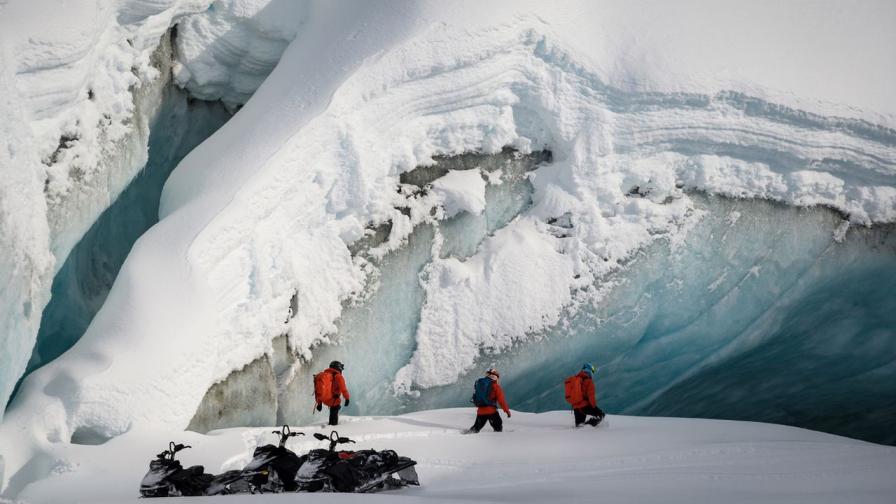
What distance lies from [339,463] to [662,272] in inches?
220

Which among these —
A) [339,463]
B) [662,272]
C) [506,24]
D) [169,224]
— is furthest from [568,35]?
[339,463]

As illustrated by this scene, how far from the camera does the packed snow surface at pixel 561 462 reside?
6.70 metres

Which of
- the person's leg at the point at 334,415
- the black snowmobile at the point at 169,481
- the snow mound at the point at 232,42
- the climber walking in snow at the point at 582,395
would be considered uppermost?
the snow mound at the point at 232,42

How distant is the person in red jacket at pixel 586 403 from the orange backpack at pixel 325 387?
7.41ft

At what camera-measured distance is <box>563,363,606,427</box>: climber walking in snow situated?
30.8 ft

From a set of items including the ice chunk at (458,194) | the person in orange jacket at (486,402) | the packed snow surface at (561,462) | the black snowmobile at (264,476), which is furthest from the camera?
the ice chunk at (458,194)

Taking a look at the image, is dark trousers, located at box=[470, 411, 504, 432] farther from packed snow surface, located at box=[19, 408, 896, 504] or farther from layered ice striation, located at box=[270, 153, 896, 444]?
layered ice striation, located at box=[270, 153, 896, 444]

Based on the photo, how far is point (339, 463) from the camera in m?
6.75

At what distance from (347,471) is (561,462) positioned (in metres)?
2.03

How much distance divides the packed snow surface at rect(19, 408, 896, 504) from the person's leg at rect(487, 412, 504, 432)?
0.27ft

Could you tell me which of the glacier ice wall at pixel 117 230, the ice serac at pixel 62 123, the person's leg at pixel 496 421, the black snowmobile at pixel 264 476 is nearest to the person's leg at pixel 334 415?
the person's leg at pixel 496 421

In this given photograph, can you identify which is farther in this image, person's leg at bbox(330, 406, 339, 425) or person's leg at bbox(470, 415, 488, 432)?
person's leg at bbox(330, 406, 339, 425)

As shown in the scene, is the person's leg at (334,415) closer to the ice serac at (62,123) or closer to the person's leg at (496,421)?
the person's leg at (496,421)

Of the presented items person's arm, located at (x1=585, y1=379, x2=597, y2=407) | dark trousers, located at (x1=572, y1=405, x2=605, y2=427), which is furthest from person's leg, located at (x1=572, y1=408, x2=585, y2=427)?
person's arm, located at (x1=585, y1=379, x2=597, y2=407)
